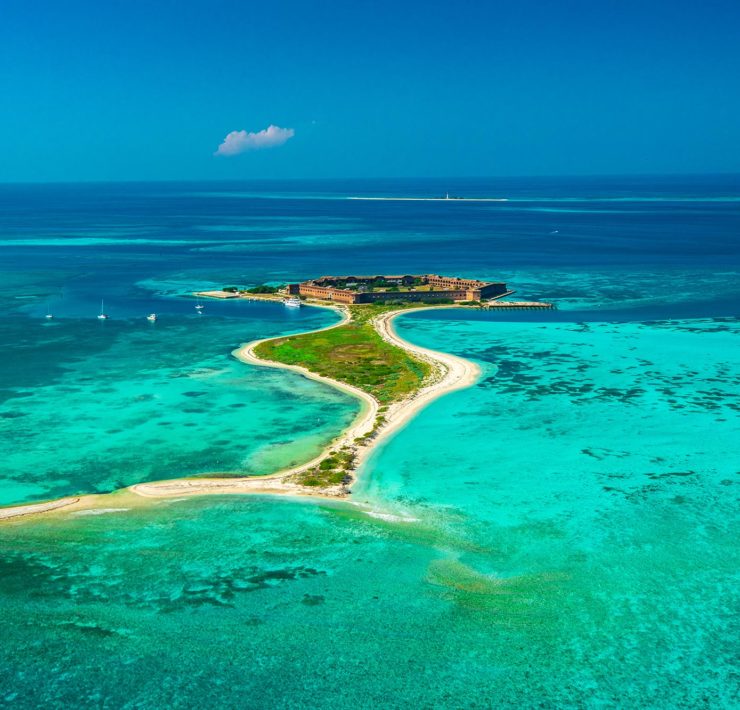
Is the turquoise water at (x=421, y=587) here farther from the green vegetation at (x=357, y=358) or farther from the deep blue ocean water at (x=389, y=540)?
the green vegetation at (x=357, y=358)

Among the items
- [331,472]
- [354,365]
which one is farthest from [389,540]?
[354,365]

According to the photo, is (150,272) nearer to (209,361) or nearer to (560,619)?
(209,361)

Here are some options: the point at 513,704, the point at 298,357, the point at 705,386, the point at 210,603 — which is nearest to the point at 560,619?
the point at 513,704

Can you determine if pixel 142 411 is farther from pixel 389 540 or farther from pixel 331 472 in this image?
pixel 389 540

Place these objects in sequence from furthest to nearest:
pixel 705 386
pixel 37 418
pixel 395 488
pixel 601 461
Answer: pixel 705 386, pixel 37 418, pixel 601 461, pixel 395 488

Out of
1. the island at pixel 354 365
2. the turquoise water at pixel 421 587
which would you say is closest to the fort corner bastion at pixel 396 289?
the island at pixel 354 365

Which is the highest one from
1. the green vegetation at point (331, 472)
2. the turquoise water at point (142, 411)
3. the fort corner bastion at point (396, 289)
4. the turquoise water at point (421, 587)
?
the fort corner bastion at point (396, 289)

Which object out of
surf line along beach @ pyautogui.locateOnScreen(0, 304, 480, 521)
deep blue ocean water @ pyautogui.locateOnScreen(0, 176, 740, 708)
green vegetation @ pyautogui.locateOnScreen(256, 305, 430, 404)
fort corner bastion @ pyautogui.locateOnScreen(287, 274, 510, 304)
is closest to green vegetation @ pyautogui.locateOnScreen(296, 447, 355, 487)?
surf line along beach @ pyautogui.locateOnScreen(0, 304, 480, 521)
